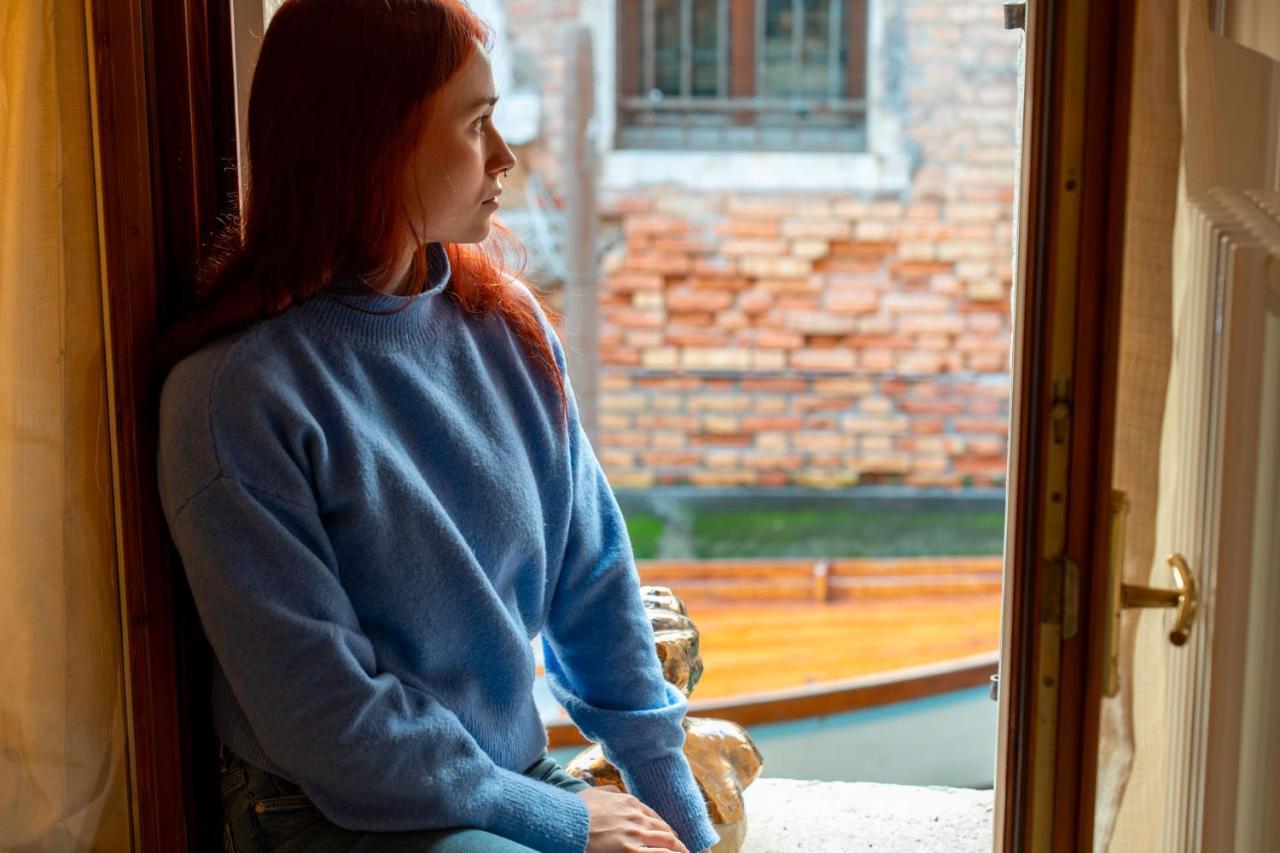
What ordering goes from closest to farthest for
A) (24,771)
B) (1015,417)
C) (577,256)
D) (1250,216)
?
(1250,216), (1015,417), (24,771), (577,256)

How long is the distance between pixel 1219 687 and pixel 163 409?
0.72 m

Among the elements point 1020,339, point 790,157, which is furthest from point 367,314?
point 790,157

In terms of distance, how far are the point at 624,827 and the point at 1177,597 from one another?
47cm

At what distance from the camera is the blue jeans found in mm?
989

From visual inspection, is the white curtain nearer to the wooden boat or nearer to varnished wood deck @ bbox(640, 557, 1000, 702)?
the wooden boat

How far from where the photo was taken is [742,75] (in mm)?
4613

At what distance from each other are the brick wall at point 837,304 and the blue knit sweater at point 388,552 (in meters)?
3.41

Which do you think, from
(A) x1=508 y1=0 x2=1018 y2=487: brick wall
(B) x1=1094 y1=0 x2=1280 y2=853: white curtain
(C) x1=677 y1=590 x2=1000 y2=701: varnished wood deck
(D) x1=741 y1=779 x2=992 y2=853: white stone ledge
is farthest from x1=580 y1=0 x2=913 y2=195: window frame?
(B) x1=1094 y1=0 x2=1280 y2=853: white curtain

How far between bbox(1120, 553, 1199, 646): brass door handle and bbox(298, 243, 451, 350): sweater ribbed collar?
56 centimetres

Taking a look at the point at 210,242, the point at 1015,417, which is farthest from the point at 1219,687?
the point at 210,242

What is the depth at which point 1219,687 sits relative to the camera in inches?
30.1

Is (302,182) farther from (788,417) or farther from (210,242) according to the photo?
(788,417)

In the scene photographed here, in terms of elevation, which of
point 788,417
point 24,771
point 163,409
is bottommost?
point 788,417

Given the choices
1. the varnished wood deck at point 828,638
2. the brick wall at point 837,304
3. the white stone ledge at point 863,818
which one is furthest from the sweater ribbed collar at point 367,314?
the brick wall at point 837,304
